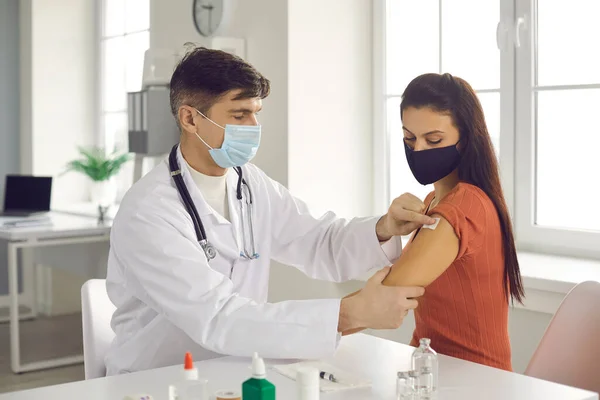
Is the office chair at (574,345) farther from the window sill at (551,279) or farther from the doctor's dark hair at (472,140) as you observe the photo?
the window sill at (551,279)

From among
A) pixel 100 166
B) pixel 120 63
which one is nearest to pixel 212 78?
pixel 100 166

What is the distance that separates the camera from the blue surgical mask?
209 centimetres

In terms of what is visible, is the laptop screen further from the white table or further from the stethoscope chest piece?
the white table

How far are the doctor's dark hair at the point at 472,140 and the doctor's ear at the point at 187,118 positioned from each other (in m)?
0.58

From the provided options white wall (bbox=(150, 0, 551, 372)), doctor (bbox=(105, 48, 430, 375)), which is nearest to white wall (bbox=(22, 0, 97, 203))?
white wall (bbox=(150, 0, 551, 372))

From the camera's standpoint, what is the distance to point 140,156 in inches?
163

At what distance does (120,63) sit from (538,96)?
3.32m

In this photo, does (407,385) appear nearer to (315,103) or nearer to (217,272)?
(217,272)

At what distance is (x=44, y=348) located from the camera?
4664 millimetres

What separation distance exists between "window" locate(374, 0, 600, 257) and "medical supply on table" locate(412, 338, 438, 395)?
1.46 meters

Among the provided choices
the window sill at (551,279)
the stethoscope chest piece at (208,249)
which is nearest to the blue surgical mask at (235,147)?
the stethoscope chest piece at (208,249)

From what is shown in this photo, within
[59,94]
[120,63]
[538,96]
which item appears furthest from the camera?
[59,94]

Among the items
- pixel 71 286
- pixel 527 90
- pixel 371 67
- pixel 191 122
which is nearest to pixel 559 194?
pixel 527 90

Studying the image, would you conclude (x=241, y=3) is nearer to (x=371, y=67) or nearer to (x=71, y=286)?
(x=371, y=67)
